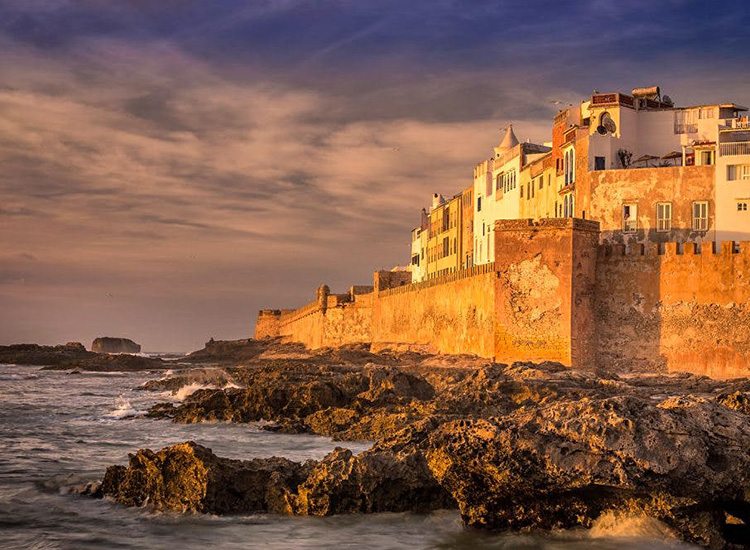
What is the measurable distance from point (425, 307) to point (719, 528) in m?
38.4

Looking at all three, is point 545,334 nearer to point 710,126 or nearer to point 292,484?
point 710,126

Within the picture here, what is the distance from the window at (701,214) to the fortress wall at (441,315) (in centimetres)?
790

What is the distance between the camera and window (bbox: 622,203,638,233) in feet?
120

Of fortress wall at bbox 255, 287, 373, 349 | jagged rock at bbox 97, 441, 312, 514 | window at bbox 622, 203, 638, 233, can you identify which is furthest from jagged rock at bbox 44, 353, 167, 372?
jagged rock at bbox 97, 441, 312, 514

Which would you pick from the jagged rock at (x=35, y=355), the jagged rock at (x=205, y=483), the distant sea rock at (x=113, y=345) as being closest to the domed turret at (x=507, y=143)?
the jagged rock at (x=35, y=355)

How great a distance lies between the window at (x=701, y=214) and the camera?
36.0 metres

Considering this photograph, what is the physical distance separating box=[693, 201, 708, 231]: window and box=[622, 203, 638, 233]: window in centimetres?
214

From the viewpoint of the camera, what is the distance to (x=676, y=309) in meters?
33.4

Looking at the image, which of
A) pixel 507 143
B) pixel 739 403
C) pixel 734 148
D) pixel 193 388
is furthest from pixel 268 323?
pixel 739 403

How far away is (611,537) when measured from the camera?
9.41 meters

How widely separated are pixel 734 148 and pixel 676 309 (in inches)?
279

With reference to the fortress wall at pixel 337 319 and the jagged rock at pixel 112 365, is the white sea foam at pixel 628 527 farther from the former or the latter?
the jagged rock at pixel 112 365

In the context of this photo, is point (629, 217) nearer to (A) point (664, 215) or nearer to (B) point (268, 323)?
(A) point (664, 215)

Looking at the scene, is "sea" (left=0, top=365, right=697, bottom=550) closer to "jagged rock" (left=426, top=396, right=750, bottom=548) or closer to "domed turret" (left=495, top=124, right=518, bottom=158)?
"jagged rock" (left=426, top=396, right=750, bottom=548)
